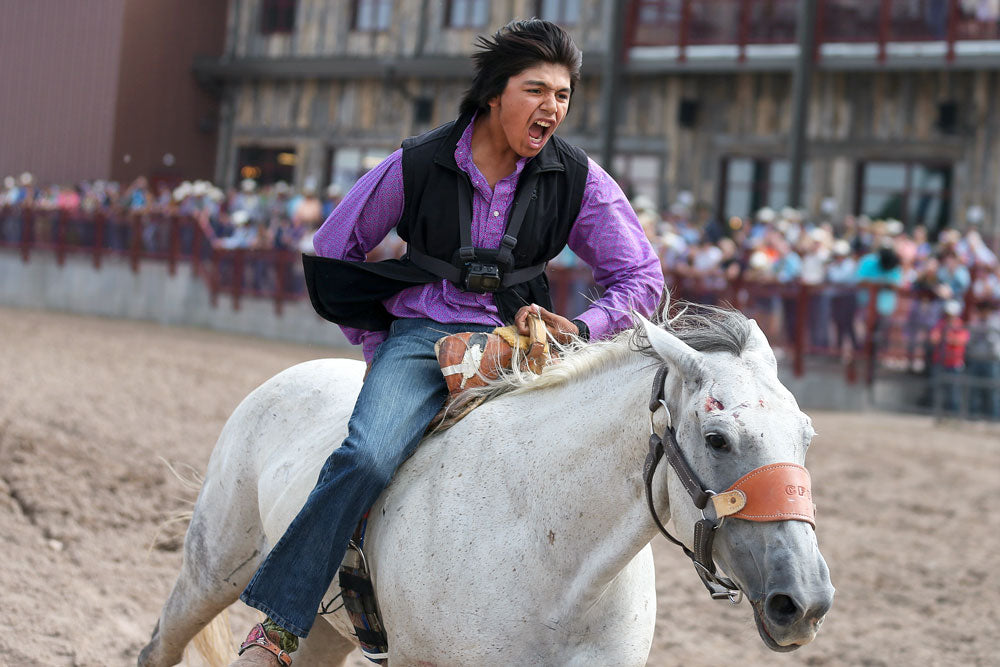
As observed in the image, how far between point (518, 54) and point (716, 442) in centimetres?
131

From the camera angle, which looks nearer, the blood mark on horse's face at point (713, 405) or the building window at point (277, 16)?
the blood mark on horse's face at point (713, 405)

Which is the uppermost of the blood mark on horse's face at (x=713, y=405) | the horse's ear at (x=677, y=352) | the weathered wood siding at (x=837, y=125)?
the weathered wood siding at (x=837, y=125)

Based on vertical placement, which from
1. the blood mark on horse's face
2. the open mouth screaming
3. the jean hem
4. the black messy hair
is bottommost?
the jean hem

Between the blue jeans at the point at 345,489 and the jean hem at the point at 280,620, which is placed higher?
the blue jeans at the point at 345,489

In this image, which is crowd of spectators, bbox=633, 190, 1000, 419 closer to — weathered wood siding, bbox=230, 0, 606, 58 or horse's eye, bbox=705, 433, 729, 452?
weathered wood siding, bbox=230, 0, 606, 58

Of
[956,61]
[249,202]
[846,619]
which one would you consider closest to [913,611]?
[846,619]

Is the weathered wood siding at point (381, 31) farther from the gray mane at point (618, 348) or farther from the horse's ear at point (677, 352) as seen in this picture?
the horse's ear at point (677, 352)

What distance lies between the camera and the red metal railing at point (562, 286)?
12.8 m

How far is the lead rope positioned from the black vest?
0.74m

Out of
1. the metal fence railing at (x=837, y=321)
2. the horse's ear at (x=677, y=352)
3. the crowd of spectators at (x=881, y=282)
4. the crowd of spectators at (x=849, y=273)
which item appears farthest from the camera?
the metal fence railing at (x=837, y=321)

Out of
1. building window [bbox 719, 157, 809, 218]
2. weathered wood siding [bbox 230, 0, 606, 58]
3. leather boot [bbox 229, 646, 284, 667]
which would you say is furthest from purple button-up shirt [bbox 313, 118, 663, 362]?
weathered wood siding [bbox 230, 0, 606, 58]

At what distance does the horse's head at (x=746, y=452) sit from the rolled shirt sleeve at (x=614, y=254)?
542 millimetres

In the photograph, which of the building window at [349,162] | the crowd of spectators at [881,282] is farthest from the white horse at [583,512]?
the building window at [349,162]

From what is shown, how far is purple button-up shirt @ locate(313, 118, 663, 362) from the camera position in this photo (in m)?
3.41
